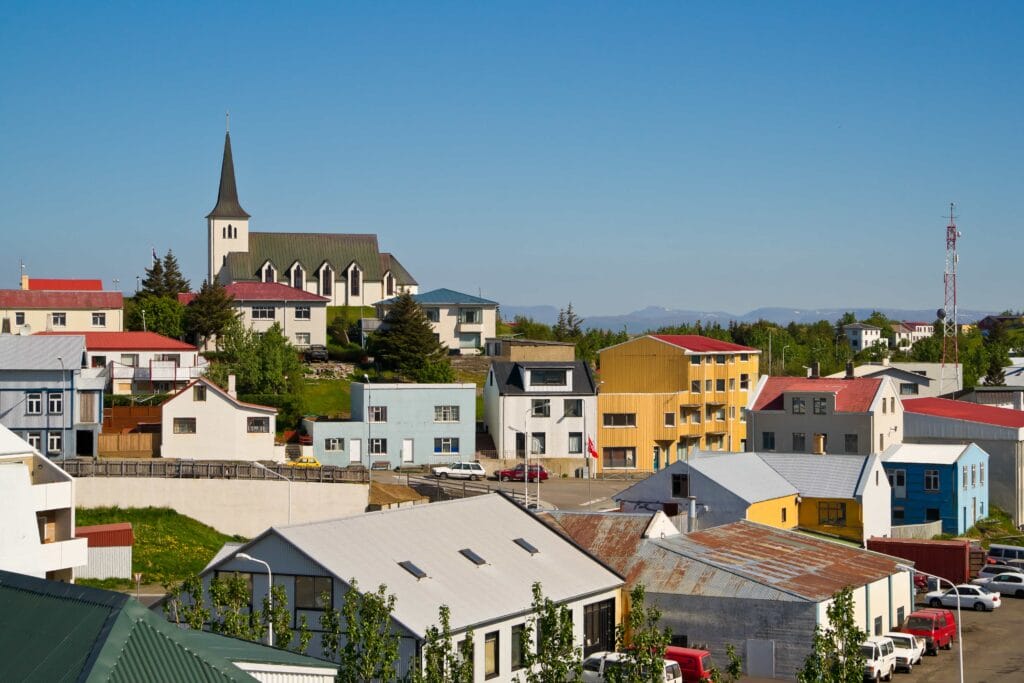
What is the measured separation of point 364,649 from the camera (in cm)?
2217

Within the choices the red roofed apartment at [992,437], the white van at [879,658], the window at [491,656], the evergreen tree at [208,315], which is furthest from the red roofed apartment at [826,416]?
the window at [491,656]

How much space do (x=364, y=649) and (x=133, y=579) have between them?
21.8 m

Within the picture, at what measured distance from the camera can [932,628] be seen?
3556 centimetres

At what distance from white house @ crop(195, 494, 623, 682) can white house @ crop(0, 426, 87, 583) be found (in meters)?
8.69

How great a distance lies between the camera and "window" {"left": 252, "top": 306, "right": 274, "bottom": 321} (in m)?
80.6

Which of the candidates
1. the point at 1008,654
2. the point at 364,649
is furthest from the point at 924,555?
the point at 364,649

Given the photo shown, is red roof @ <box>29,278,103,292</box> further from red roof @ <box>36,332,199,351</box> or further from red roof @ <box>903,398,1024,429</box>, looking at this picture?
red roof @ <box>903,398,1024,429</box>

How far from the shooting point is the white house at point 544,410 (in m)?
64.9

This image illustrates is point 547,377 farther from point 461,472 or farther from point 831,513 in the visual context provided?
point 831,513

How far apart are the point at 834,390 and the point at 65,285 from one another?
5024cm

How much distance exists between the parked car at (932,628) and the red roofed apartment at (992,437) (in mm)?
24909

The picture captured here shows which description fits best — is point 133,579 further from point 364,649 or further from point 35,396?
point 364,649

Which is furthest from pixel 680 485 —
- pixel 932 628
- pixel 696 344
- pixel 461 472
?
pixel 696 344

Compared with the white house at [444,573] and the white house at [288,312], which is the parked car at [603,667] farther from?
the white house at [288,312]
